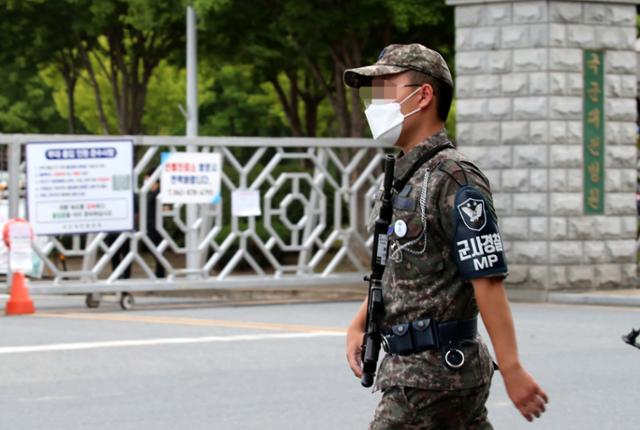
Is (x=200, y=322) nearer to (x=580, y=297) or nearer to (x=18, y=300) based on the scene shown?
(x=18, y=300)

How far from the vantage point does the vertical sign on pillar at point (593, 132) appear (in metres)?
18.4

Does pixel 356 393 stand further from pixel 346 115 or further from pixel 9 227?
pixel 346 115

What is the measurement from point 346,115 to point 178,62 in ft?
20.0

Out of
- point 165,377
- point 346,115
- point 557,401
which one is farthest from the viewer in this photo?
point 346,115

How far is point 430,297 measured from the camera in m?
4.67

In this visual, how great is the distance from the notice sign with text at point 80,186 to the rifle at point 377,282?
41.9 feet

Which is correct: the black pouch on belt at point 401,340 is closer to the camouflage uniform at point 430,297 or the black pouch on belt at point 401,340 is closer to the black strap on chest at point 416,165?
Result: the camouflage uniform at point 430,297

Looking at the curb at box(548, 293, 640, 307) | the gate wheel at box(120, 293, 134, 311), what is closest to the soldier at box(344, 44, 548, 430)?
the curb at box(548, 293, 640, 307)

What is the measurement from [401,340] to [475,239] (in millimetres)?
398

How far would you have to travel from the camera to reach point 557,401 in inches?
391

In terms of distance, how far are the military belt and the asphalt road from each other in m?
4.30

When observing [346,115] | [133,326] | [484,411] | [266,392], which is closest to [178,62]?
[346,115]

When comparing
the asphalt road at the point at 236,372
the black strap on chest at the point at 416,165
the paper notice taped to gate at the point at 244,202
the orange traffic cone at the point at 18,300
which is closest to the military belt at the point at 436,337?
the black strap on chest at the point at 416,165

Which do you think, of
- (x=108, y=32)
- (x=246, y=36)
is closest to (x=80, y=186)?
(x=246, y=36)
